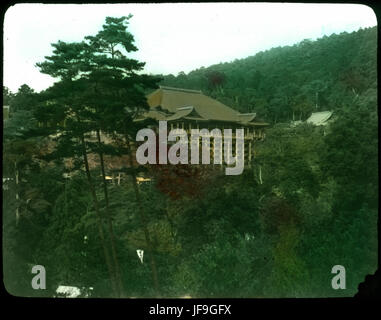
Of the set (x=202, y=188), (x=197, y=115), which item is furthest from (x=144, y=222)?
(x=197, y=115)

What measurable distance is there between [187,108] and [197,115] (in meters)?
0.10

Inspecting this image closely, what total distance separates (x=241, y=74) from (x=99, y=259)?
1853mm

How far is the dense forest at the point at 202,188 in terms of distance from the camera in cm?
531

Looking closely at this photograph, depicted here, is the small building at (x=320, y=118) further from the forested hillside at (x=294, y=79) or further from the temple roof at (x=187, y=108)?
the temple roof at (x=187, y=108)

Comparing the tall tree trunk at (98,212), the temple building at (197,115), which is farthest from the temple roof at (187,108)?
the tall tree trunk at (98,212)

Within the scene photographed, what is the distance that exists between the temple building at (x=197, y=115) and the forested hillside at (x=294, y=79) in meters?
0.06

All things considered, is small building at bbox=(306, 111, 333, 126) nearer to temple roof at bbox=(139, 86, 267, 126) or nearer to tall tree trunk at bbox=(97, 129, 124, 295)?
temple roof at bbox=(139, 86, 267, 126)

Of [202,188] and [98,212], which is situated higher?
[202,188]

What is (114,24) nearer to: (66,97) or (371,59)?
(66,97)

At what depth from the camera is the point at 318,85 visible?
17.5ft

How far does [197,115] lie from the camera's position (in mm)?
5312

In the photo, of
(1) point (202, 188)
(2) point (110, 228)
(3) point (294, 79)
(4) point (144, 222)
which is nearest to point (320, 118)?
(3) point (294, 79)

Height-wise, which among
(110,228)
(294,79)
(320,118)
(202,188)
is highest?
(294,79)

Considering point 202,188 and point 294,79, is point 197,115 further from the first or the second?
point 294,79
